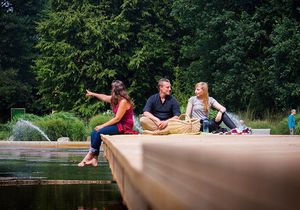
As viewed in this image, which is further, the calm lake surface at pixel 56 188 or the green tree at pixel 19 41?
the green tree at pixel 19 41

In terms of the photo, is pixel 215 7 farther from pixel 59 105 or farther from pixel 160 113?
pixel 160 113

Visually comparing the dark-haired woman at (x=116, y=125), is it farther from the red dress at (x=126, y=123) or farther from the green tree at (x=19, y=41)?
the green tree at (x=19, y=41)

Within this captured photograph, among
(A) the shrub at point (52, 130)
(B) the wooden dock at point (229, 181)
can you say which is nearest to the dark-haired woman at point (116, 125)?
(B) the wooden dock at point (229, 181)

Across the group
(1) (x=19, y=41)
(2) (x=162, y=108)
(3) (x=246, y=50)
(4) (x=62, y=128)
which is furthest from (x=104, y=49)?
(2) (x=162, y=108)

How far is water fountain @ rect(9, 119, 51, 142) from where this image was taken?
1056 inches

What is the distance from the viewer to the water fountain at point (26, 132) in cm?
2683

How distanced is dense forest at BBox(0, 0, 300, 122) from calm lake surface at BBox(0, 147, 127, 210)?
71.6 ft

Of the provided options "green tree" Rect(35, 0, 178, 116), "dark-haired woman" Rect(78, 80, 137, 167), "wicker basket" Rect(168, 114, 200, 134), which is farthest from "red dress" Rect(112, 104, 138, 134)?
"green tree" Rect(35, 0, 178, 116)

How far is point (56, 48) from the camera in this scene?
46000mm

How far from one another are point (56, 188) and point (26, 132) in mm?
17714

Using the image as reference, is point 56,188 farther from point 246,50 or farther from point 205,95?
point 246,50

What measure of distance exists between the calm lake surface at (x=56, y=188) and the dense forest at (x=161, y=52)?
21818mm

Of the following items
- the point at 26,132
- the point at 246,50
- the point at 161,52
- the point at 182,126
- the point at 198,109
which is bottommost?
the point at 26,132

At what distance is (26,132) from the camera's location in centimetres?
2730
